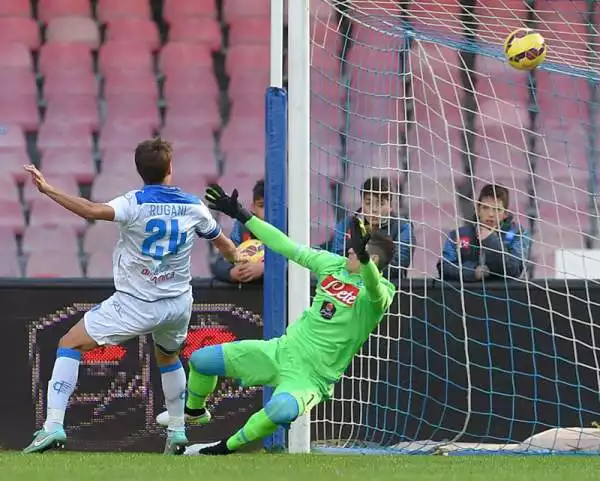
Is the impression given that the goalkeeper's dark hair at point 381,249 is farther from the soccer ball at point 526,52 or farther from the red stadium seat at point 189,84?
the red stadium seat at point 189,84

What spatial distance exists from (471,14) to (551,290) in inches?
75.0

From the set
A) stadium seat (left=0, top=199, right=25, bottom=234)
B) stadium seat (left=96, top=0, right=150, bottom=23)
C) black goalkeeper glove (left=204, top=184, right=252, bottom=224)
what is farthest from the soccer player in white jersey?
stadium seat (left=96, top=0, right=150, bottom=23)

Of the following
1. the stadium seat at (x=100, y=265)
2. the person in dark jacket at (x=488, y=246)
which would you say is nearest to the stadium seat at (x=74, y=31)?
the stadium seat at (x=100, y=265)

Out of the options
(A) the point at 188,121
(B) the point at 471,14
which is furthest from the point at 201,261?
(B) the point at 471,14

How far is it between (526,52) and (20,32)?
5318 mm

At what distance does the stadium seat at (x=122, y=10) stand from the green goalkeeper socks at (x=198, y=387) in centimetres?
481

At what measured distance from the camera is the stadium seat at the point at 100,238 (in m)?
10.1

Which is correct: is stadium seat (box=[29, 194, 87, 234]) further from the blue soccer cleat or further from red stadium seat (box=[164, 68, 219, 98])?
the blue soccer cleat

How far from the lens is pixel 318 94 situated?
313 inches

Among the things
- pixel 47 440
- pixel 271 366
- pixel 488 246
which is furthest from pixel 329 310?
pixel 488 246

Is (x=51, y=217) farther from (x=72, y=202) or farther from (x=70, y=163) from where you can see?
(x=72, y=202)

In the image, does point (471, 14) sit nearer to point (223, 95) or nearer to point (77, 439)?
point (223, 95)

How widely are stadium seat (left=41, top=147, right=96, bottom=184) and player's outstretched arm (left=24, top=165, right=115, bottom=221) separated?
3.82 m

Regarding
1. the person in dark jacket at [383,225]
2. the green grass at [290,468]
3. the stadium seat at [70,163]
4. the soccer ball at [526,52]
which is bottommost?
the green grass at [290,468]
